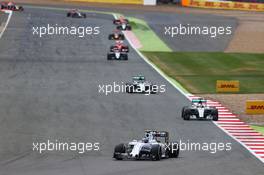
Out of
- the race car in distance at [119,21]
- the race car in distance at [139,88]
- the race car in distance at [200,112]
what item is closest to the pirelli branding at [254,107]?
the race car in distance at [200,112]

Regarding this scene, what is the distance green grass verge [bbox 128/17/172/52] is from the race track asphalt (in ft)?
14.4

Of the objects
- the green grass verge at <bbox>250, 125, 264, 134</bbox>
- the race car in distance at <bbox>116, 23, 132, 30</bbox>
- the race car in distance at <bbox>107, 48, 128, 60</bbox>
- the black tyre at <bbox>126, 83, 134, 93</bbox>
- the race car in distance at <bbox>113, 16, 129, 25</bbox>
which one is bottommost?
the green grass verge at <bbox>250, 125, 264, 134</bbox>

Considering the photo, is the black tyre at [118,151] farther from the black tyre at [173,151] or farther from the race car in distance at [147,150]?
the black tyre at [173,151]

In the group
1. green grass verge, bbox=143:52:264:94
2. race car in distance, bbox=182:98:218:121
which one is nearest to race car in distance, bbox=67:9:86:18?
green grass verge, bbox=143:52:264:94

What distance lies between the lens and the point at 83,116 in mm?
40500

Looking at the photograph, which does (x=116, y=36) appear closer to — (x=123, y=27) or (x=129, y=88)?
(x=123, y=27)

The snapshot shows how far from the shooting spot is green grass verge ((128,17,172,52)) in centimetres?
7562

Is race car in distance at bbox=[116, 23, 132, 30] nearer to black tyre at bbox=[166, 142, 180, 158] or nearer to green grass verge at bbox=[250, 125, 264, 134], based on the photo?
green grass verge at bbox=[250, 125, 264, 134]

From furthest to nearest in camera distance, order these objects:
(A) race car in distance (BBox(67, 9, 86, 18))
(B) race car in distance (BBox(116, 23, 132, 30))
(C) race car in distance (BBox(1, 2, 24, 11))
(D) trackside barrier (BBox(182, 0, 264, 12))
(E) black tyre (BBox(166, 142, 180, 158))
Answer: (D) trackside barrier (BBox(182, 0, 264, 12)), (C) race car in distance (BBox(1, 2, 24, 11)), (A) race car in distance (BBox(67, 9, 86, 18)), (B) race car in distance (BBox(116, 23, 132, 30)), (E) black tyre (BBox(166, 142, 180, 158))

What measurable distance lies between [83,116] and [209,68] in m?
25.0

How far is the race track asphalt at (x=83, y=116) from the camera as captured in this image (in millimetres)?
29031

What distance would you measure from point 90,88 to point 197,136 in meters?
15.6

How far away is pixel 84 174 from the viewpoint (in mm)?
26844

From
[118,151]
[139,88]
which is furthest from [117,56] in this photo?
[118,151]
